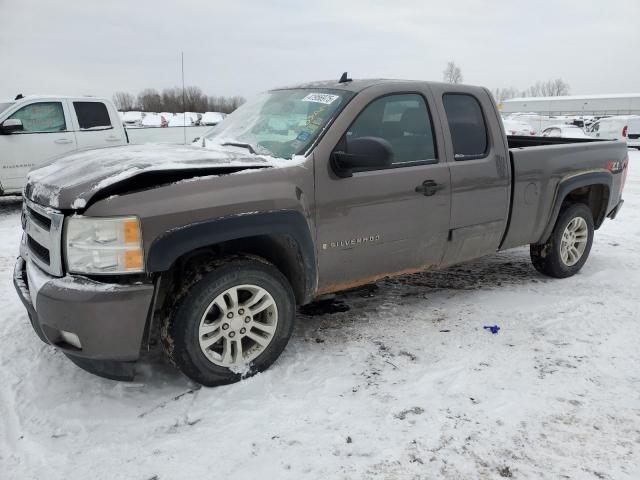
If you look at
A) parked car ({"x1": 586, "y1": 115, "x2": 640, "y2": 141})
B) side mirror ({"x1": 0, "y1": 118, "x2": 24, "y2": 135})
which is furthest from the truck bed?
parked car ({"x1": 586, "y1": 115, "x2": 640, "y2": 141})

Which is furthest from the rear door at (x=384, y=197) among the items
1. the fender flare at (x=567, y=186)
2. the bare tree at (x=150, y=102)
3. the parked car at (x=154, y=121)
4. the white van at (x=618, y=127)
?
the bare tree at (x=150, y=102)

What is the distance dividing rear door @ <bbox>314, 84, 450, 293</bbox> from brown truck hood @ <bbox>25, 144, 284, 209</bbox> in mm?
418

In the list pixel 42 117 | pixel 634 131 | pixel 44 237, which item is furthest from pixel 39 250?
pixel 634 131

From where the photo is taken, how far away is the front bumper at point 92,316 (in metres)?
2.51

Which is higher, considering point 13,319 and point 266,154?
point 266,154

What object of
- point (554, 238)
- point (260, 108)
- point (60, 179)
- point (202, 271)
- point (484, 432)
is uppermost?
point (260, 108)

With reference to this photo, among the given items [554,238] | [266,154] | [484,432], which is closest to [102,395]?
[266,154]

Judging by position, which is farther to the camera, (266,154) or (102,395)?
(266,154)

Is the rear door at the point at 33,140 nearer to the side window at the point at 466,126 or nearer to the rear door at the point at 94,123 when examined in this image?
the rear door at the point at 94,123

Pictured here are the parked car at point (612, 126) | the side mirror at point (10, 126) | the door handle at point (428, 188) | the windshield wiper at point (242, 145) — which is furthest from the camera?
the parked car at point (612, 126)

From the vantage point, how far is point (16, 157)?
27.2ft

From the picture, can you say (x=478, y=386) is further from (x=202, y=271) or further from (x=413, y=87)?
(x=413, y=87)

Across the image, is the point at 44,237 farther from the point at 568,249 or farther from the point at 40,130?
the point at 40,130

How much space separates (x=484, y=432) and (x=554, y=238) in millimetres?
2772
